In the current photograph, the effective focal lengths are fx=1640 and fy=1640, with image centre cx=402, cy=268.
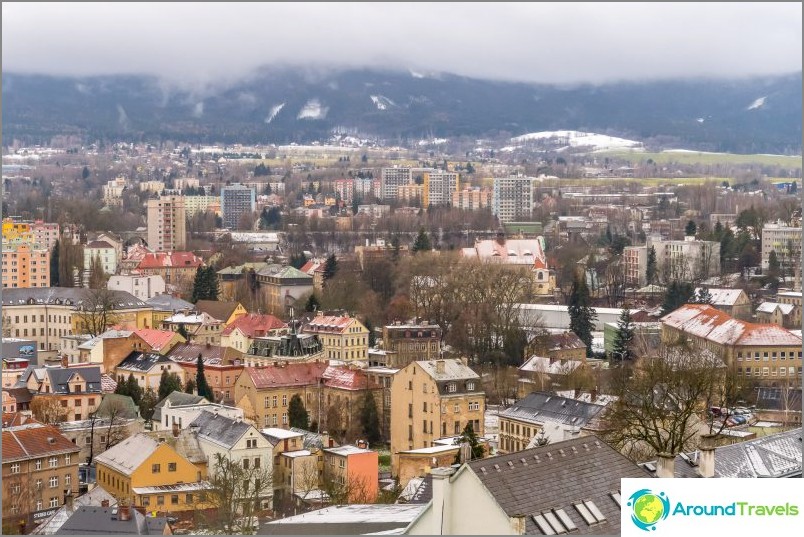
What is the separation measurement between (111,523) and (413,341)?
13.0 metres

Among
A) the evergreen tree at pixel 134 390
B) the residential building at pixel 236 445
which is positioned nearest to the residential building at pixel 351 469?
the residential building at pixel 236 445

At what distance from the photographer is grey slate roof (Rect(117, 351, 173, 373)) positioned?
22.3m

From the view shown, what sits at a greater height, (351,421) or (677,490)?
(677,490)

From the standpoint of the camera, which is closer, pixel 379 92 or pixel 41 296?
pixel 41 296

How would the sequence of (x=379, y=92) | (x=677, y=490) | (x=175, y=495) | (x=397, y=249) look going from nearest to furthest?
(x=677, y=490)
(x=175, y=495)
(x=397, y=249)
(x=379, y=92)

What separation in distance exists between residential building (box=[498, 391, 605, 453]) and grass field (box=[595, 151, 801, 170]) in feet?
215

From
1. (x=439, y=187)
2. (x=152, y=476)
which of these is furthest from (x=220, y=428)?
(x=439, y=187)

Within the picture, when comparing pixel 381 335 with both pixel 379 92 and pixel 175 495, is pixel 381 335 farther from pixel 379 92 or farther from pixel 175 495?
pixel 379 92

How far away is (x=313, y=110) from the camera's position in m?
109

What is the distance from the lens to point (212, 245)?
159 ft

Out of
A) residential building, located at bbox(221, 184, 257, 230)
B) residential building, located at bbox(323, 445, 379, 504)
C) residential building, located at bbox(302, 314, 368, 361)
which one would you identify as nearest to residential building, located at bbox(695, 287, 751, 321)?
residential building, located at bbox(302, 314, 368, 361)

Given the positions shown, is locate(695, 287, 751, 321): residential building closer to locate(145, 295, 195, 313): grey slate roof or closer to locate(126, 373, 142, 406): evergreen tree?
locate(145, 295, 195, 313): grey slate roof

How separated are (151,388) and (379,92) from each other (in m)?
91.8

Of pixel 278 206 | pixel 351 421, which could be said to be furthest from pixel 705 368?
pixel 278 206
